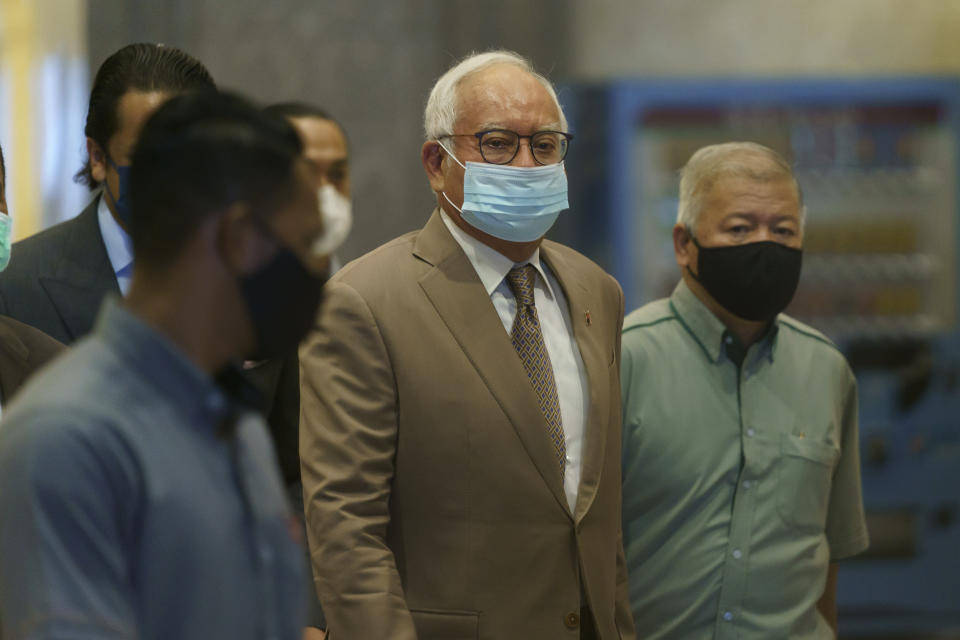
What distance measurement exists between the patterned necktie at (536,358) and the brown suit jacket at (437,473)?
4 centimetres

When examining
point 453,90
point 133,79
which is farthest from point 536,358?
point 133,79

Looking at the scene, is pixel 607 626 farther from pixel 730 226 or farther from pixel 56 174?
pixel 56 174

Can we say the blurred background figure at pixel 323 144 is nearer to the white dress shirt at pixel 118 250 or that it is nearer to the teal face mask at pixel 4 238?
the white dress shirt at pixel 118 250

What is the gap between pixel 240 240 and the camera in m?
1.18

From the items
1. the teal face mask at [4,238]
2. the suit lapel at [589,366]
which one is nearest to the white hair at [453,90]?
the suit lapel at [589,366]

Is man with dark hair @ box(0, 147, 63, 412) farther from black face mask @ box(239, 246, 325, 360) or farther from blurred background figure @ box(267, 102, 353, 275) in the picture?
blurred background figure @ box(267, 102, 353, 275)

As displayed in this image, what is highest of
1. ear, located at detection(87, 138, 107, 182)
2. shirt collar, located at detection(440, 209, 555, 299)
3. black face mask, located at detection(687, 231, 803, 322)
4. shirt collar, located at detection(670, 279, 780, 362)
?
ear, located at detection(87, 138, 107, 182)

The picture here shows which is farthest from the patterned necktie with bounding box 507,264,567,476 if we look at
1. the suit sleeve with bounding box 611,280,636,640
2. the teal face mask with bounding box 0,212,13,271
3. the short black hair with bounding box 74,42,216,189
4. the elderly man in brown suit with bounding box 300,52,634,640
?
the teal face mask with bounding box 0,212,13,271

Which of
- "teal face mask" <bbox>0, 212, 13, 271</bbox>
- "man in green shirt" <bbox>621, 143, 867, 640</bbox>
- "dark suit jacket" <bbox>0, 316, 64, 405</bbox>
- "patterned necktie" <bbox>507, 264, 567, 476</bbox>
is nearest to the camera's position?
"dark suit jacket" <bbox>0, 316, 64, 405</bbox>

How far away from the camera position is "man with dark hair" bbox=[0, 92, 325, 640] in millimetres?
1097

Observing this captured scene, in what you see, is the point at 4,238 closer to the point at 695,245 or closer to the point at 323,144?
the point at 323,144

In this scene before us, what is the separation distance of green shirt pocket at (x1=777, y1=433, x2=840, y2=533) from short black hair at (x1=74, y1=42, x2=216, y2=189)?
1.33m

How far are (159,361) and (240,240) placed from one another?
0.14m

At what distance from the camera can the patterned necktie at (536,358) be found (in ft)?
6.73
